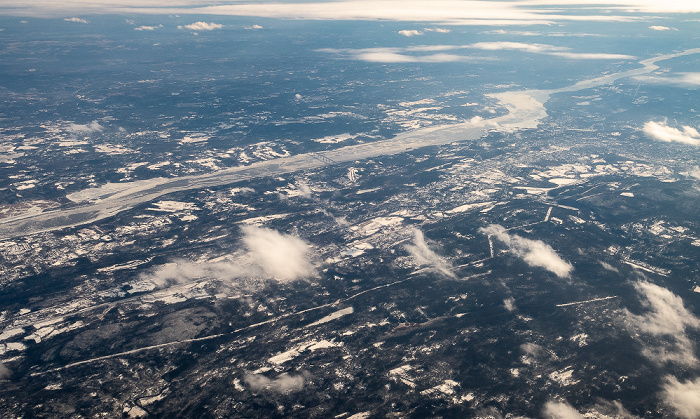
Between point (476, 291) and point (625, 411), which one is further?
point (476, 291)

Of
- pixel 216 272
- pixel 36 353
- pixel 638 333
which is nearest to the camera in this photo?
pixel 36 353

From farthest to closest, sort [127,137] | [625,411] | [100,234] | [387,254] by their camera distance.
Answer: [127,137] → [100,234] → [387,254] → [625,411]

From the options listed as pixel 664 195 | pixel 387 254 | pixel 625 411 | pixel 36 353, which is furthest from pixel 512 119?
pixel 36 353

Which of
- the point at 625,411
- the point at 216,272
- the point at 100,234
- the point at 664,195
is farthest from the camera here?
the point at 664,195

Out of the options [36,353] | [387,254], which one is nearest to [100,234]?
[36,353]

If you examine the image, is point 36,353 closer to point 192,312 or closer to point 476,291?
point 192,312

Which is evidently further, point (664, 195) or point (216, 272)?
point (664, 195)

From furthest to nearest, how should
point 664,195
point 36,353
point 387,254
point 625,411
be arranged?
point 664,195 < point 387,254 < point 36,353 < point 625,411

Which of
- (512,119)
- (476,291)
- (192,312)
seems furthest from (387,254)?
(512,119)

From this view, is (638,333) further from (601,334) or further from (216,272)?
(216,272)
